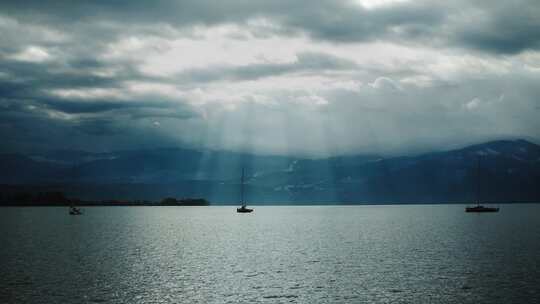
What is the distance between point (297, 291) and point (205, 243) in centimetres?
7153

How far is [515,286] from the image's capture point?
6500cm

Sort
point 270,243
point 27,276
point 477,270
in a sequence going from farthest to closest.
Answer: point 270,243 < point 477,270 < point 27,276

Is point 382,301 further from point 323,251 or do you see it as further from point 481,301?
point 323,251

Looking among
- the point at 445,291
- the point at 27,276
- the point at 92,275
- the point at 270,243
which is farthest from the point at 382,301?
the point at 270,243

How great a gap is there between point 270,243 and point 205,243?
16167mm

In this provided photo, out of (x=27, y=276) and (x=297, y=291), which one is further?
(x=27, y=276)

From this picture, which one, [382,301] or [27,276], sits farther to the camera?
[27,276]

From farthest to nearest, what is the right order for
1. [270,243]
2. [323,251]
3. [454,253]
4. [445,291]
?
1. [270,243]
2. [323,251]
3. [454,253]
4. [445,291]

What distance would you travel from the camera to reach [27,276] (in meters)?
72.1

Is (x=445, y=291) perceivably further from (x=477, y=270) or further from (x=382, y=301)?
(x=477, y=270)

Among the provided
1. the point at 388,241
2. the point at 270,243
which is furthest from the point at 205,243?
the point at 388,241

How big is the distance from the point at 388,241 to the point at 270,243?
29.6 m

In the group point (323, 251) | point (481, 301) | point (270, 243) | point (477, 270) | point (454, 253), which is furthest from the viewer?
point (270, 243)

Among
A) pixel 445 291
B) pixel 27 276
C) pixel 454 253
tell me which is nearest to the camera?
pixel 445 291
